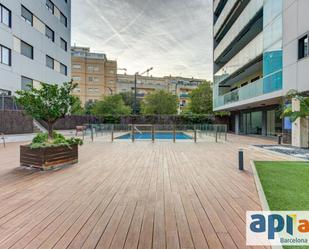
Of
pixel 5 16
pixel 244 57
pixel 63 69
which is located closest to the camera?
pixel 5 16

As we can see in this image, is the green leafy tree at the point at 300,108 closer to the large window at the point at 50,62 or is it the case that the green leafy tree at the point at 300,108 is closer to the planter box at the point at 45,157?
the planter box at the point at 45,157

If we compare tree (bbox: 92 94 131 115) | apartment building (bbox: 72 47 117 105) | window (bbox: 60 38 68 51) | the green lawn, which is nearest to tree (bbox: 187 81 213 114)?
tree (bbox: 92 94 131 115)

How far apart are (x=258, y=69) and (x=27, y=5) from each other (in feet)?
66.0

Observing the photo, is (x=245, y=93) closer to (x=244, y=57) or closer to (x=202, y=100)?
(x=244, y=57)

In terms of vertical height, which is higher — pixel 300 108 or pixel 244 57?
pixel 244 57

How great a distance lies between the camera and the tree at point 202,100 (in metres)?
36.7

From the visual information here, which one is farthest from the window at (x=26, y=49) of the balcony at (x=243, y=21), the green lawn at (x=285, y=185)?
the green lawn at (x=285, y=185)

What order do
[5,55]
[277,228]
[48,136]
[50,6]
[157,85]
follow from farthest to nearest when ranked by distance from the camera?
1. [157,85]
2. [50,6]
3. [5,55]
4. [48,136]
5. [277,228]

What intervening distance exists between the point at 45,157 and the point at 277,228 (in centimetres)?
572

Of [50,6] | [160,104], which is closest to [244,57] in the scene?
[160,104]

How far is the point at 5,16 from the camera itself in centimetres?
1584

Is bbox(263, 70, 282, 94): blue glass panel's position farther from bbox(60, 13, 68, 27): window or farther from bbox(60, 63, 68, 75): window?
bbox(60, 13, 68, 27): window

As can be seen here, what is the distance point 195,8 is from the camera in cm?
1536

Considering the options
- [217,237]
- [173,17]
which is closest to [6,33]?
[173,17]
